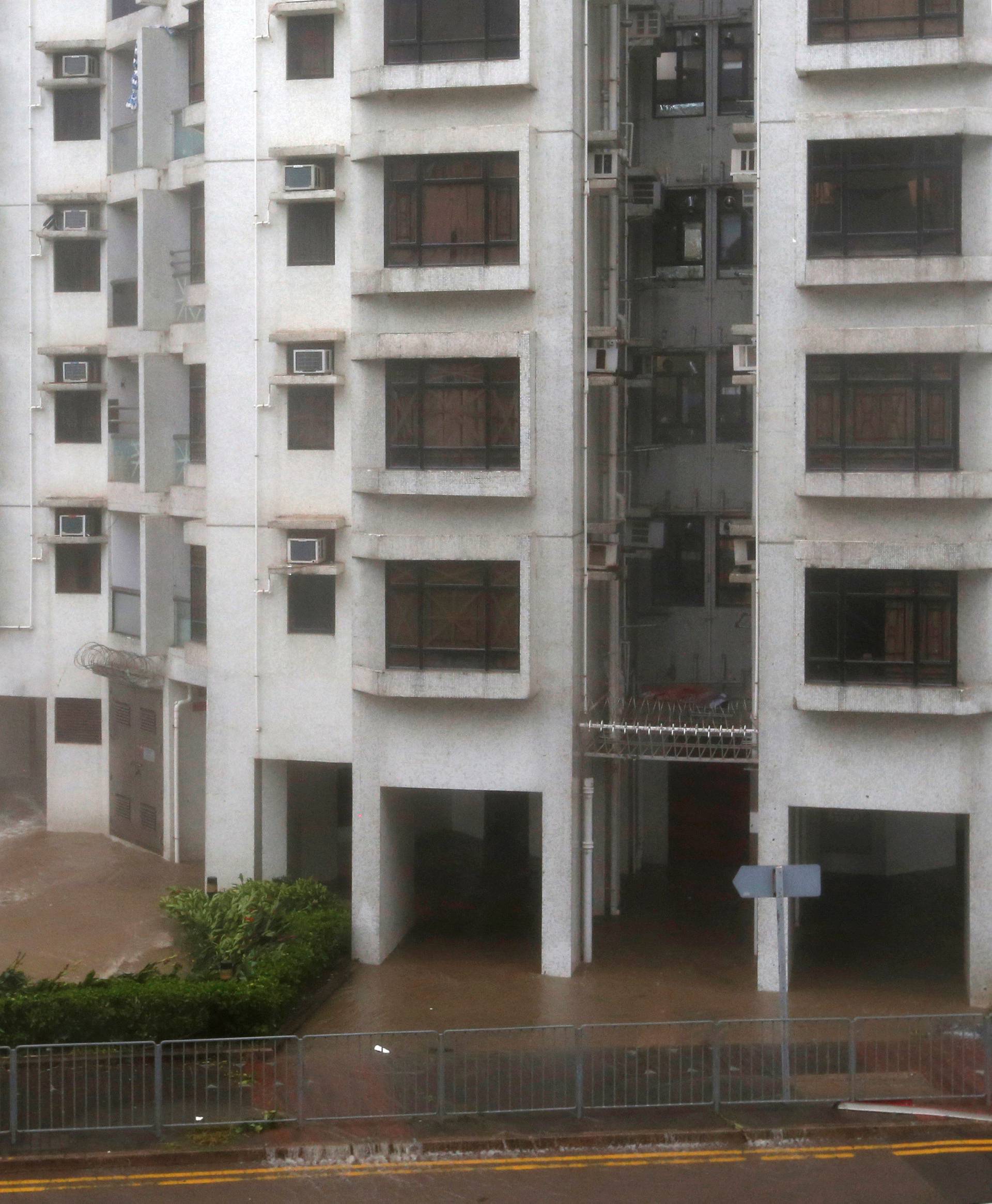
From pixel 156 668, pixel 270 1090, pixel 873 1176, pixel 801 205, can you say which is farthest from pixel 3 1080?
pixel 801 205

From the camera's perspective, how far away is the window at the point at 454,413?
21.9 m

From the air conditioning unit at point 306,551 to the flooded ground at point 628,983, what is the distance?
223 inches

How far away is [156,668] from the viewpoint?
92.1 ft

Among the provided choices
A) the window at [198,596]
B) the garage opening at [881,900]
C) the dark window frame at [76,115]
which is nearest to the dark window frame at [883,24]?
the garage opening at [881,900]

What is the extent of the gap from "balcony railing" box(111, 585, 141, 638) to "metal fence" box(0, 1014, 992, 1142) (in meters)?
11.3

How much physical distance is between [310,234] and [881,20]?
857 centimetres

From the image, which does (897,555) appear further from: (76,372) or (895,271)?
(76,372)

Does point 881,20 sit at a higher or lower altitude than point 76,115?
lower

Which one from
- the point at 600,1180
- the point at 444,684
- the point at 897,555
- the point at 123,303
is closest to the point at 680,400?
the point at 897,555

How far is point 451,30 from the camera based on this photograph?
21.7 metres

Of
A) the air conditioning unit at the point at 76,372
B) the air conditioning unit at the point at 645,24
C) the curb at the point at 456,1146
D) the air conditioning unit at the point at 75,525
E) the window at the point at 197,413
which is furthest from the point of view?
the air conditioning unit at the point at 75,525

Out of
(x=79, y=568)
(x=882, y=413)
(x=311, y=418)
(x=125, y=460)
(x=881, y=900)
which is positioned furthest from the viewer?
Answer: (x=79, y=568)

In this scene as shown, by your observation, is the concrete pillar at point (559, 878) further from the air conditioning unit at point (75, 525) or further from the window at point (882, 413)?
the air conditioning unit at point (75, 525)

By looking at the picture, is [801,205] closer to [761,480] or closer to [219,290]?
[761,480]
